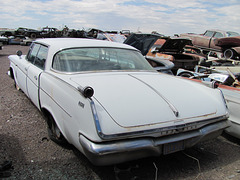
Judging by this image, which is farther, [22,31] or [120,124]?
[22,31]

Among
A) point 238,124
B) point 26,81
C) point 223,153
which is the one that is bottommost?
point 223,153

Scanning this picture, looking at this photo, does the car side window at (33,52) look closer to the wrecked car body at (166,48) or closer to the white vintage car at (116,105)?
the white vintage car at (116,105)

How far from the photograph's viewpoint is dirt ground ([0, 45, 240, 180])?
2387mm

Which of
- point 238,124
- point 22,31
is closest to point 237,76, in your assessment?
point 238,124

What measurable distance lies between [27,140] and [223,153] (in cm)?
269

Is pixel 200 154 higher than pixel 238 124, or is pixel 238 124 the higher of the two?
pixel 238 124

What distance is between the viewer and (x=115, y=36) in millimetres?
10438

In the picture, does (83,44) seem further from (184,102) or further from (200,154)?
(200,154)

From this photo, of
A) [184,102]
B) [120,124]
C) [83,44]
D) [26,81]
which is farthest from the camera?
[26,81]

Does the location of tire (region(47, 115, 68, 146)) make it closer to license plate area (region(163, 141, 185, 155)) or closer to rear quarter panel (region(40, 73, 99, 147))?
rear quarter panel (region(40, 73, 99, 147))

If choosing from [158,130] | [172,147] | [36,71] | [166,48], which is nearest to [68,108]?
[158,130]

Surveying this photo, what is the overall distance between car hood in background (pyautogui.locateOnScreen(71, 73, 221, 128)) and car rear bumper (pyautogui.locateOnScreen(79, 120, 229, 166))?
168 millimetres

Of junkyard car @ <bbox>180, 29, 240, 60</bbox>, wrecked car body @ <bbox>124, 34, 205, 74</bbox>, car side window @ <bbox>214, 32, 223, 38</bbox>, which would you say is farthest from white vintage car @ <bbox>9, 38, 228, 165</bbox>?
car side window @ <bbox>214, 32, 223, 38</bbox>

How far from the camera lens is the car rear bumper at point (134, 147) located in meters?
1.97
